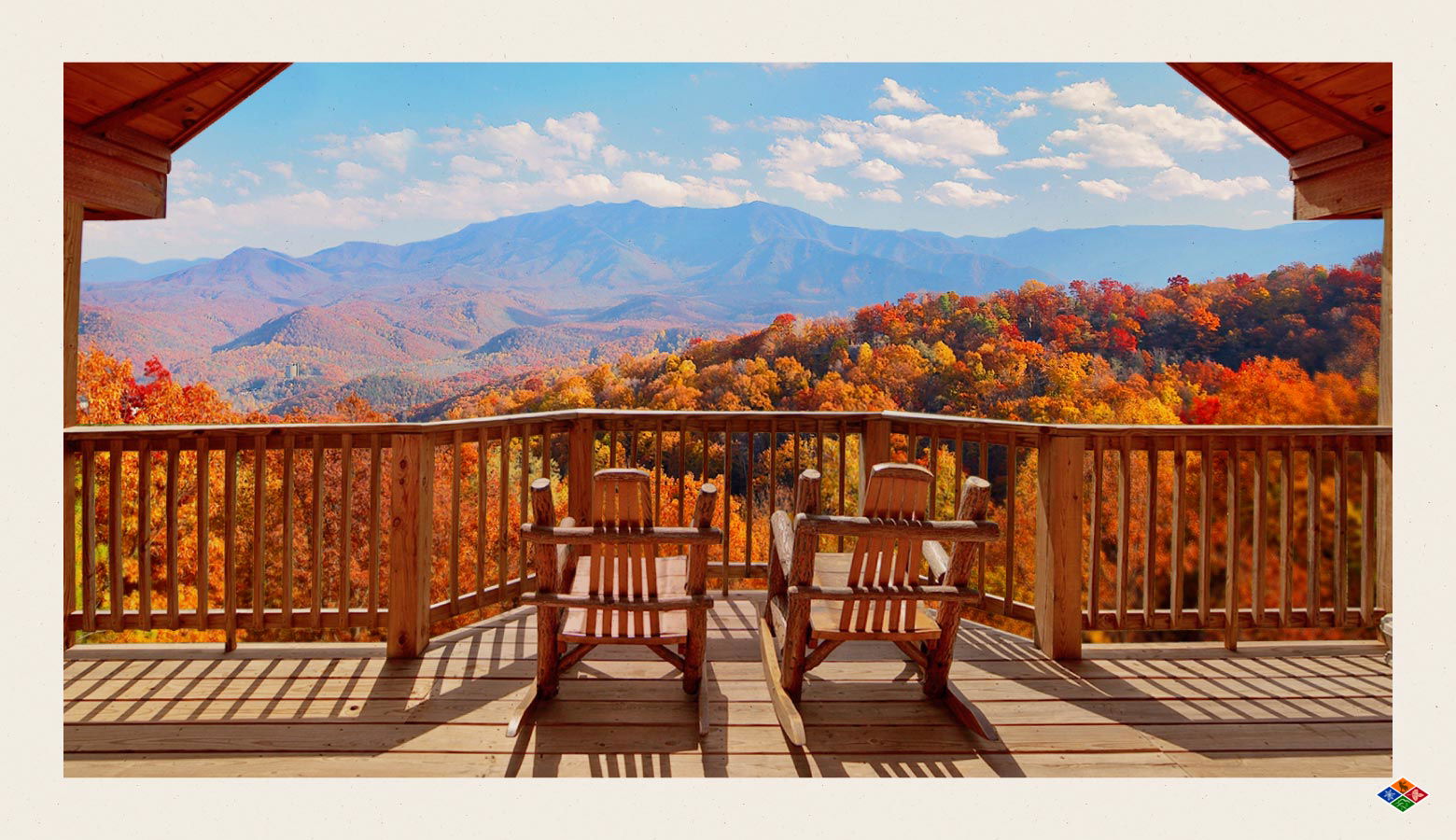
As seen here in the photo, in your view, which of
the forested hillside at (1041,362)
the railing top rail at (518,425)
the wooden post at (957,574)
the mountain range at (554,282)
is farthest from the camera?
the mountain range at (554,282)

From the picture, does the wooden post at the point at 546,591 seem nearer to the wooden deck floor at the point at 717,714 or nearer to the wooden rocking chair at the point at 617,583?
the wooden rocking chair at the point at 617,583

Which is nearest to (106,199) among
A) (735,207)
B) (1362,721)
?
(1362,721)

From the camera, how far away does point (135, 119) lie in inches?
146

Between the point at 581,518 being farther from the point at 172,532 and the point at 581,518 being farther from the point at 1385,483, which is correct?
the point at 1385,483

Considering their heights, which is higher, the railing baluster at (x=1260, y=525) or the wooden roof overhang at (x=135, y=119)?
the wooden roof overhang at (x=135, y=119)

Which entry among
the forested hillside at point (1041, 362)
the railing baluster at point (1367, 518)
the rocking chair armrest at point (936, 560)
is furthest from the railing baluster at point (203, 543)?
the forested hillside at point (1041, 362)

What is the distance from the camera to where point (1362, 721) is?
2.71 metres

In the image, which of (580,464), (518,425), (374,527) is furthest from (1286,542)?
(374,527)

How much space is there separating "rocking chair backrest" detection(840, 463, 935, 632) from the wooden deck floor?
1.25 ft

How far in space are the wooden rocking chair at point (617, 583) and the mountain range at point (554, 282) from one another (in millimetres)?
14951

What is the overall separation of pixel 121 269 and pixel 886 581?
18.8 metres

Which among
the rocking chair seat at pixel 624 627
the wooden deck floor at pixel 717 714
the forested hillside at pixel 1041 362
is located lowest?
the wooden deck floor at pixel 717 714

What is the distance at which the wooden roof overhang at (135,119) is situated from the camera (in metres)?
3.29
